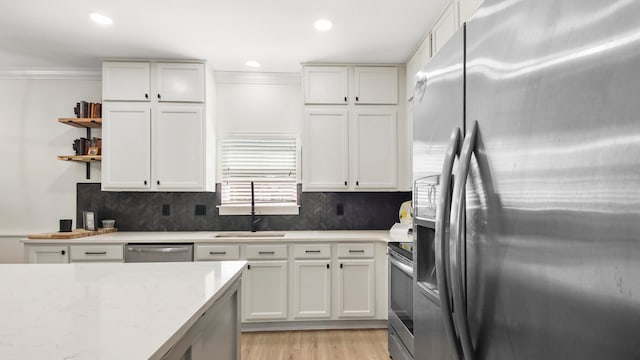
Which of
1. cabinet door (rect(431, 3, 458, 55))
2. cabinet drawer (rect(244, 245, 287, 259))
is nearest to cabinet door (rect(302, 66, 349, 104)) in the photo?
cabinet door (rect(431, 3, 458, 55))

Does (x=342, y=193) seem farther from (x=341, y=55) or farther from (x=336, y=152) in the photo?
(x=341, y=55)

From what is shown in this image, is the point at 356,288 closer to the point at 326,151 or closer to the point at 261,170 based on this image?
the point at 326,151

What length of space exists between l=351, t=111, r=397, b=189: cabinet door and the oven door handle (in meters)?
1.19

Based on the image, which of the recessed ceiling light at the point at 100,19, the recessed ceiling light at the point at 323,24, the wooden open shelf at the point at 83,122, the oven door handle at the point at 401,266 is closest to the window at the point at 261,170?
the wooden open shelf at the point at 83,122

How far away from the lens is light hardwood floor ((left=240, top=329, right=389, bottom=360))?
276 centimetres

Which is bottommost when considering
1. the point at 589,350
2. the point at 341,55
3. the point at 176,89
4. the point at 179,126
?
the point at 589,350

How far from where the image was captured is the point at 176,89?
3.40m

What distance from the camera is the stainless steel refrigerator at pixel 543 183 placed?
1.47 ft

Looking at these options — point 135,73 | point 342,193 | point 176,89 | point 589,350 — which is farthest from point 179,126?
point 589,350

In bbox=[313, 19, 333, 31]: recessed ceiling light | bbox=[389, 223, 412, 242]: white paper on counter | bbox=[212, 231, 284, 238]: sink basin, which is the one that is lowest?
bbox=[212, 231, 284, 238]: sink basin

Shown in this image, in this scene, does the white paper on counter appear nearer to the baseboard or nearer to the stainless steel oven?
the stainless steel oven

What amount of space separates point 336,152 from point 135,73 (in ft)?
6.82

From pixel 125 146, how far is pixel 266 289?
6.29 feet

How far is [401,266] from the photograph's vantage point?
2152 mm
